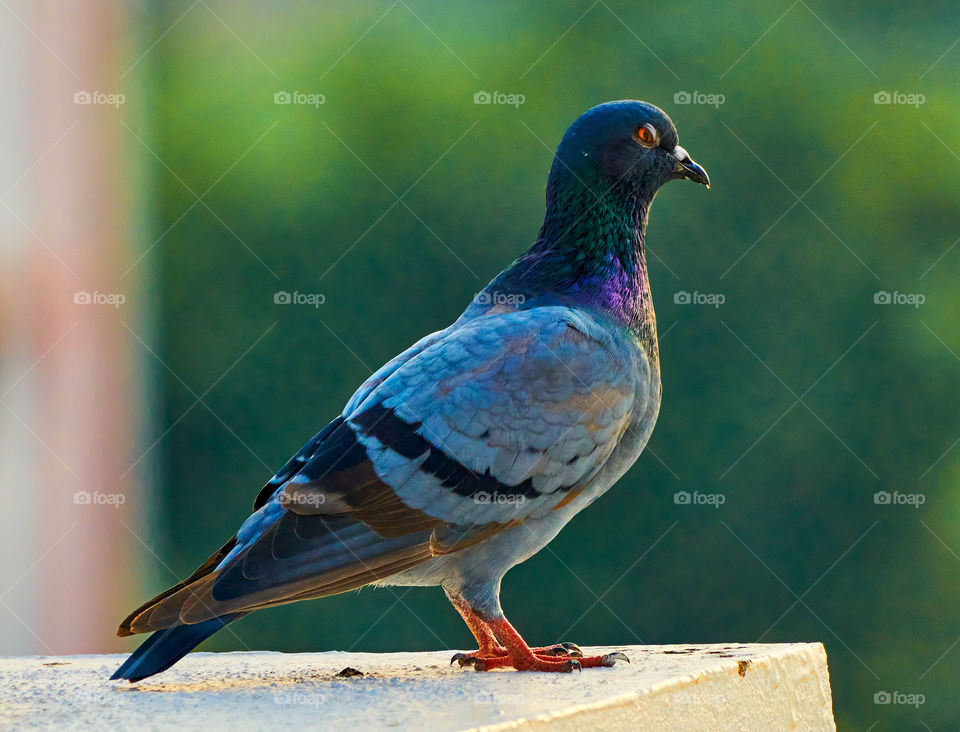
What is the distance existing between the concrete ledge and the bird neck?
0.96 meters

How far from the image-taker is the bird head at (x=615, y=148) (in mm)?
3242

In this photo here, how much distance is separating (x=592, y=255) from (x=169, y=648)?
5.04 ft

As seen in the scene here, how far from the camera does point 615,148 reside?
128 inches

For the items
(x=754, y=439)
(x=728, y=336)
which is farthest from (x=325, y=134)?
(x=754, y=439)

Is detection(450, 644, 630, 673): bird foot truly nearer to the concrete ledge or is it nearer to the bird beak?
the concrete ledge

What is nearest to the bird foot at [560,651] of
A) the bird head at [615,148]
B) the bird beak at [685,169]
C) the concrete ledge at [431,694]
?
the concrete ledge at [431,694]

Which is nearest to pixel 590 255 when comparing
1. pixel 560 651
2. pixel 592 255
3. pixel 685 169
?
pixel 592 255

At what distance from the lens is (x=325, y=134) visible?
665 cm

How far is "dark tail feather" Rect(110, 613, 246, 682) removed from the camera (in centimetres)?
240

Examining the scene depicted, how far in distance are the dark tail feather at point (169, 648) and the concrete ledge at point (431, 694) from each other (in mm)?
68

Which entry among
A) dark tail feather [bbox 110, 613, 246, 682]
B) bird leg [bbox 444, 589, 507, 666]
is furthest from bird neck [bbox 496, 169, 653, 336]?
dark tail feather [bbox 110, 613, 246, 682]

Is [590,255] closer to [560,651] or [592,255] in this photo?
[592,255]

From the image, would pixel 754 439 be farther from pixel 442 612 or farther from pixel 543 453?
pixel 543 453

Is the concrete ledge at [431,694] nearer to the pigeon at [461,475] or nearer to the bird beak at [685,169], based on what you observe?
the pigeon at [461,475]
